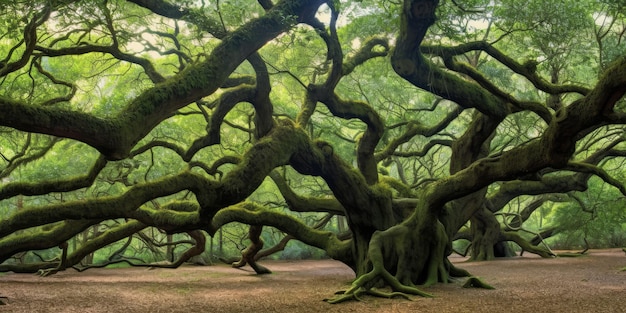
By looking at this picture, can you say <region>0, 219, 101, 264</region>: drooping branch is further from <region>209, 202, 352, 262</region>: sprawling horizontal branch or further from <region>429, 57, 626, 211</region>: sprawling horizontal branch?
<region>429, 57, 626, 211</region>: sprawling horizontal branch

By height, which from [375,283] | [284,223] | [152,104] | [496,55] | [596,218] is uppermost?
[496,55]

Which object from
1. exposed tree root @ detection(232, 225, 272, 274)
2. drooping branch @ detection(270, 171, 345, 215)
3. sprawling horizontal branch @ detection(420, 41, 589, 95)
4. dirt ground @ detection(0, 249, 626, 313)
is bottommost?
dirt ground @ detection(0, 249, 626, 313)

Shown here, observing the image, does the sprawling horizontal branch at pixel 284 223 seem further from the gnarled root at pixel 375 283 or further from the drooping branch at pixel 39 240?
the drooping branch at pixel 39 240

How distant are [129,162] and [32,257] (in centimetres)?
1214

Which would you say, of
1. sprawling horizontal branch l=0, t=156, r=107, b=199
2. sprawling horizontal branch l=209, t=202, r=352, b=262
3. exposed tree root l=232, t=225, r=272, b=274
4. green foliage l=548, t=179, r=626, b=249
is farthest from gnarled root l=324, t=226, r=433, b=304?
green foliage l=548, t=179, r=626, b=249

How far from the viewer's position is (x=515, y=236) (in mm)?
18719

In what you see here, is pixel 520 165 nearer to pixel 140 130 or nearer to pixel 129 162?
pixel 140 130

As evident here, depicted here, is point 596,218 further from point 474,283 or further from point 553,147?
point 553,147

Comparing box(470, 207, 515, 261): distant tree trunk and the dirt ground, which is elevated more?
box(470, 207, 515, 261): distant tree trunk

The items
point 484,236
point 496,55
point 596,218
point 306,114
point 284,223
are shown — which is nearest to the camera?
point 496,55

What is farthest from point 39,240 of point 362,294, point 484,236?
point 484,236

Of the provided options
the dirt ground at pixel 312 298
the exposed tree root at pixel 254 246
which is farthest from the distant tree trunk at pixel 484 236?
the exposed tree root at pixel 254 246

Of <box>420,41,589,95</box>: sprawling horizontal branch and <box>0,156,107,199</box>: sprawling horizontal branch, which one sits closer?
<box>0,156,107,199</box>: sprawling horizontal branch

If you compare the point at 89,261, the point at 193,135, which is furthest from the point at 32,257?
the point at 193,135
